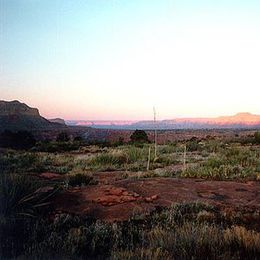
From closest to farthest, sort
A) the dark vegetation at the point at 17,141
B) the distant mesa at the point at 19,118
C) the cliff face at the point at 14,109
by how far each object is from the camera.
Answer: the dark vegetation at the point at 17,141 < the distant mesa at the point at 19,118 < the cliff face at the point at 14,109

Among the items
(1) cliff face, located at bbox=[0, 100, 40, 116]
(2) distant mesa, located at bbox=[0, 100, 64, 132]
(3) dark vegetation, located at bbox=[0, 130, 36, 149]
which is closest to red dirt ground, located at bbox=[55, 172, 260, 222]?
(3) dark vegetation, located at bbox=[0, 130, 36, 149]

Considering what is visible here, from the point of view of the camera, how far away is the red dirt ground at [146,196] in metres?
8.98

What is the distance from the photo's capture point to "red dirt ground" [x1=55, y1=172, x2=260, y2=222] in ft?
29.5

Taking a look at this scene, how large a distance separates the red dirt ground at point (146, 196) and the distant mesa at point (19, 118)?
57.7 meters

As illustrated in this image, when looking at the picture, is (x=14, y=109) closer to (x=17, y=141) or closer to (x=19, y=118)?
(x=19, y=118)

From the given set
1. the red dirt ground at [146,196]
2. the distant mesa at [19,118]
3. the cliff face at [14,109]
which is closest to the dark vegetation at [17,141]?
the red dirt ground at [146,196]

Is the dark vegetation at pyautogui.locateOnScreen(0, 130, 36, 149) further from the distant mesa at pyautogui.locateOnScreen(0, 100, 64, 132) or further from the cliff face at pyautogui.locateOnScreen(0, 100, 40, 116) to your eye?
the cliff face at pyautogui.locateOnScreen(0, 100, 40, 116)

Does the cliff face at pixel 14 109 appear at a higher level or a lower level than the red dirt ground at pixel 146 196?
higher

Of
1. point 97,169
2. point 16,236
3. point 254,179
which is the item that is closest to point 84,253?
point 16,236

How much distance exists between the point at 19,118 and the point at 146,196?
267 feet

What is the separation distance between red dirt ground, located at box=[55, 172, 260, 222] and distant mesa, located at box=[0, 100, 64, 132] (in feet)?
189

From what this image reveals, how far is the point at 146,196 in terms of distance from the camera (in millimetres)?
10164

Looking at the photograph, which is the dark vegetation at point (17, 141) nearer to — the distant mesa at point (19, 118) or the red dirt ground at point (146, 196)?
the red dirt ground at point (146, 196)

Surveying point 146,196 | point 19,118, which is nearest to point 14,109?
point 19,118
